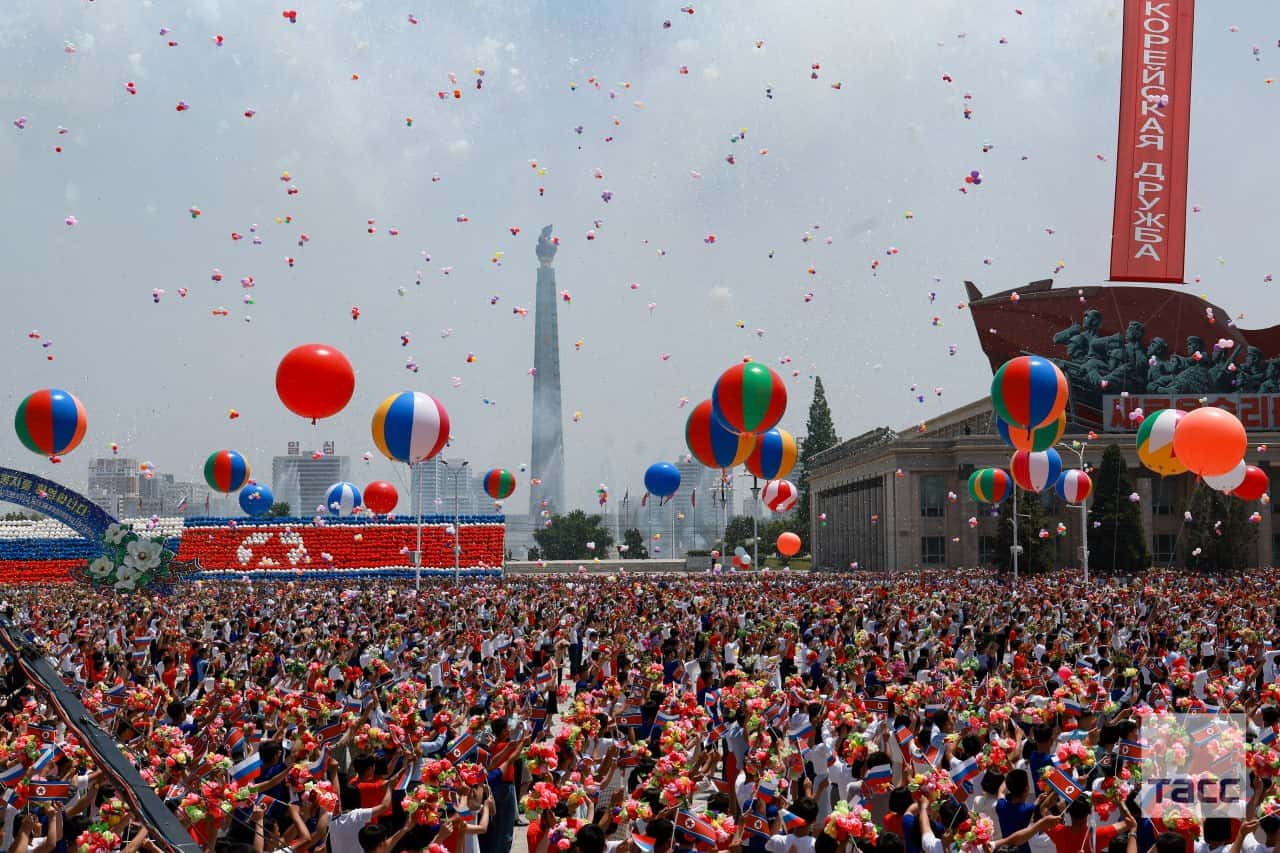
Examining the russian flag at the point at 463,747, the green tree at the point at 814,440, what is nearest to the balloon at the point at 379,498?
the russian flag at the point at 463,747

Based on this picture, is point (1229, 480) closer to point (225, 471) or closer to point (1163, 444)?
point (1163, 444)

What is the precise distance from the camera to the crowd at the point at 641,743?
24.2 ft

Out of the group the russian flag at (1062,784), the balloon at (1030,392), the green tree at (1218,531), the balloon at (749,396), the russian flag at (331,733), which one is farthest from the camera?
the green tree at (1218,531)

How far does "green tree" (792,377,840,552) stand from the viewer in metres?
116

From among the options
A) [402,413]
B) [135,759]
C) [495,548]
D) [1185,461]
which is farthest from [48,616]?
[495,548]

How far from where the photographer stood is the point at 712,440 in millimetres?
27672

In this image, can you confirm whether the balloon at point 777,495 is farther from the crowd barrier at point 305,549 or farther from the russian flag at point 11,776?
the russian flag at point 11,776

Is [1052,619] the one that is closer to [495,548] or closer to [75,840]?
[75,840]

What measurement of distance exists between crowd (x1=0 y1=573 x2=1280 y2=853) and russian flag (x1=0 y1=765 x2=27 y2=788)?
0.06ft

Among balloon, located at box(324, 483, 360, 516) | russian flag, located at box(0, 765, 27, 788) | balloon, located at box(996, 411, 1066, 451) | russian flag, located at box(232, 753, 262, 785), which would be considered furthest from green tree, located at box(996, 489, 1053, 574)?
russian flag, located at box(0, 765, 27, 788)

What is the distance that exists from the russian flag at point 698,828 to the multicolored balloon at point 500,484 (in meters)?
41.7

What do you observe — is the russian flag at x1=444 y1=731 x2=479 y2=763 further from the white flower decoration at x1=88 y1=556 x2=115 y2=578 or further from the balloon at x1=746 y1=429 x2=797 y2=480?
the white flower decoration at x1=88 y1=556 x2=115 y2=578

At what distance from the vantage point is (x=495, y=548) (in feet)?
226

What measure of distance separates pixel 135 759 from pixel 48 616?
73.0ft
